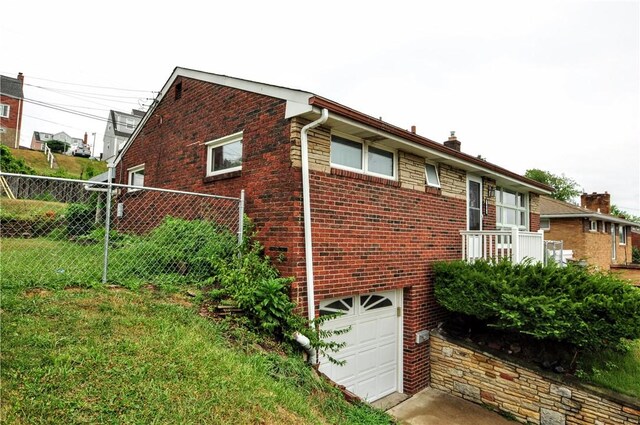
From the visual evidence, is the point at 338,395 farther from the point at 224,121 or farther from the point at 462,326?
the point at 224,121

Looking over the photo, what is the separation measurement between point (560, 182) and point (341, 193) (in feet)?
162

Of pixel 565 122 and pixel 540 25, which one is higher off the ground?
pixel 565 122

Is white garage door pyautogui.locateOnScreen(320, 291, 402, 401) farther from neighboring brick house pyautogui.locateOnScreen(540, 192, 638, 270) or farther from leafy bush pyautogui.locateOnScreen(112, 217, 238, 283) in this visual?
neighboring brick house pyautogui.locateOnScreen(540, 192, 638, 270)

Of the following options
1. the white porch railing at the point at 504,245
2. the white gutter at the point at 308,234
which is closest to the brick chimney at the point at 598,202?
the white porch railing at the point at 504,245

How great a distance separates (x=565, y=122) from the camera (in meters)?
16.7

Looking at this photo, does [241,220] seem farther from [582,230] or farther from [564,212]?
[582,230]

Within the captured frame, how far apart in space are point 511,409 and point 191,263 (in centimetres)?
641

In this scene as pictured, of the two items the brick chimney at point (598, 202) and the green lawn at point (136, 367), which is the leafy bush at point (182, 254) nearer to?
the green lawn at point (136, 367)

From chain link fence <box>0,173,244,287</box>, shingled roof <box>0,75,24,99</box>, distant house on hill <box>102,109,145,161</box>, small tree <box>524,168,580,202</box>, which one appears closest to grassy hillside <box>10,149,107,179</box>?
distant house on hill <box>102,109,145,161</box>

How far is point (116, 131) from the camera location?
1554 inches

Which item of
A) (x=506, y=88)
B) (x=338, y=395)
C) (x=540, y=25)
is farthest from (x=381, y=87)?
(x=338, y=395)

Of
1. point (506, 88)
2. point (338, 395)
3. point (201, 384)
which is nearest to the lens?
point (201, 384)

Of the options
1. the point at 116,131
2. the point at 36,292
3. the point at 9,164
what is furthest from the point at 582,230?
the point at 116,131

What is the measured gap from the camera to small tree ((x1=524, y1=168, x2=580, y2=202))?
142 feet
